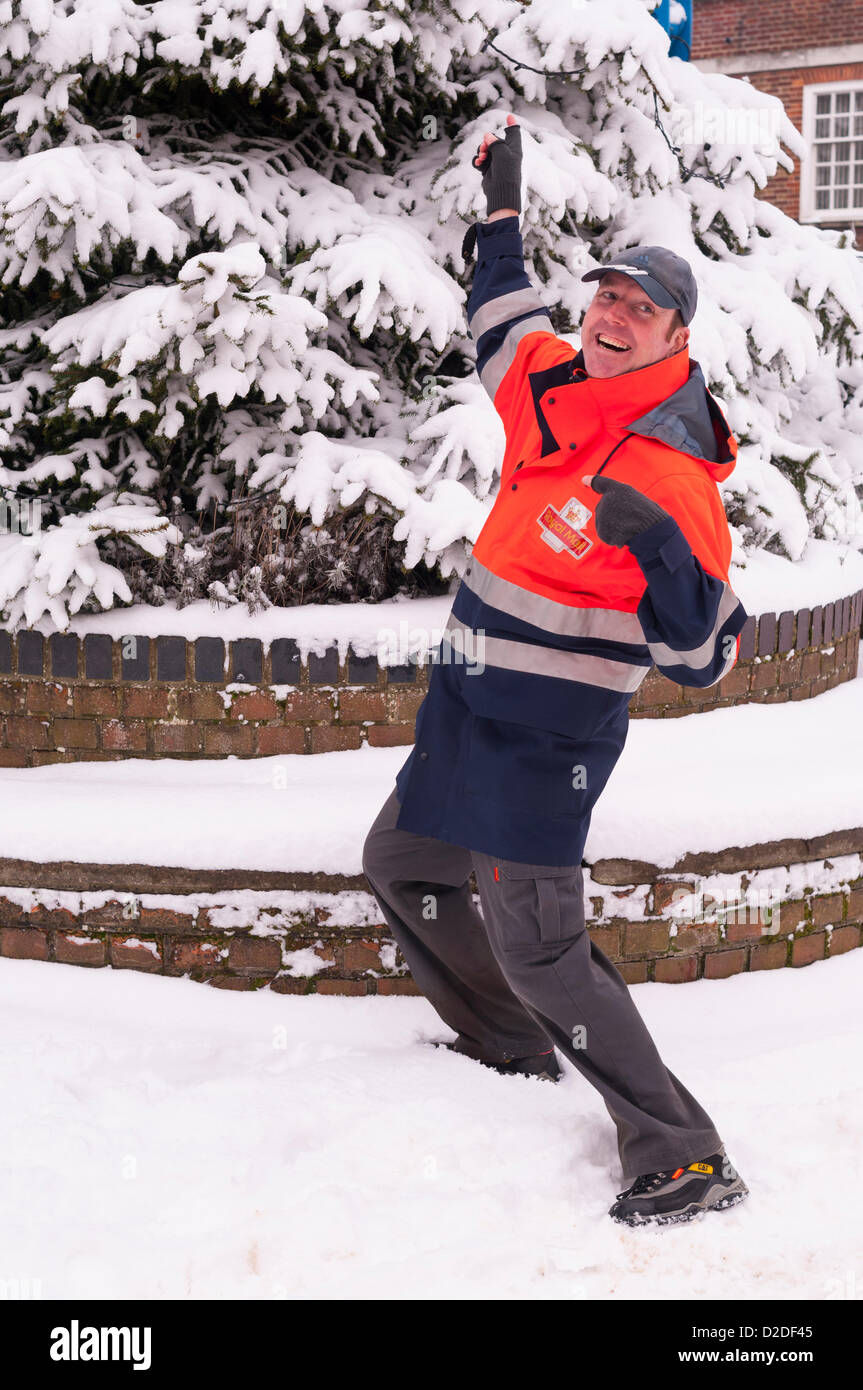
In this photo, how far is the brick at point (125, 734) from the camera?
3438 mm

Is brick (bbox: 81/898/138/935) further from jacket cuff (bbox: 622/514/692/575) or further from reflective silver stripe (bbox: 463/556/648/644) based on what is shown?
jacket cuff (bbox: 622/514/692/575)

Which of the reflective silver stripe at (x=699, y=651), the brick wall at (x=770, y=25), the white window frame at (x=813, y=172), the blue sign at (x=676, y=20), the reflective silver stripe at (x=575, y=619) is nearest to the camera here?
the reflective silver stripe at (x=699, y=651)

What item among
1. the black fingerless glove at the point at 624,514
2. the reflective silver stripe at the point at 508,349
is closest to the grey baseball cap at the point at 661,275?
the reflective silver stripe at the point at 508,349

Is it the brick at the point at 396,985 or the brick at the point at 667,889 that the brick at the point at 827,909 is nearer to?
the brick at the point at 667,889

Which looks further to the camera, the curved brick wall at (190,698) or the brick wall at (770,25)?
the brick wall at (770,25)

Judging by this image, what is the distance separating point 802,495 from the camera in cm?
447

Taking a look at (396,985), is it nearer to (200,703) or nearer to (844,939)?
(200,703)

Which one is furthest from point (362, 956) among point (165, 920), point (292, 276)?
point (292, 276)

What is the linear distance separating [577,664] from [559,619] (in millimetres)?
90

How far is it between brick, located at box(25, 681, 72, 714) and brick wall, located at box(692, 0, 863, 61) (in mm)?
15500

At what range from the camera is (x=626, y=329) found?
215cm

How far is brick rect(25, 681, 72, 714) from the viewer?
348 cm

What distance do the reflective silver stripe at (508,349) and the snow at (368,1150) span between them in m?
1.54

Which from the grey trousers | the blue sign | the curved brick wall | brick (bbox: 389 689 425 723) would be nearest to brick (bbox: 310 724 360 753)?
the curved brick wall
